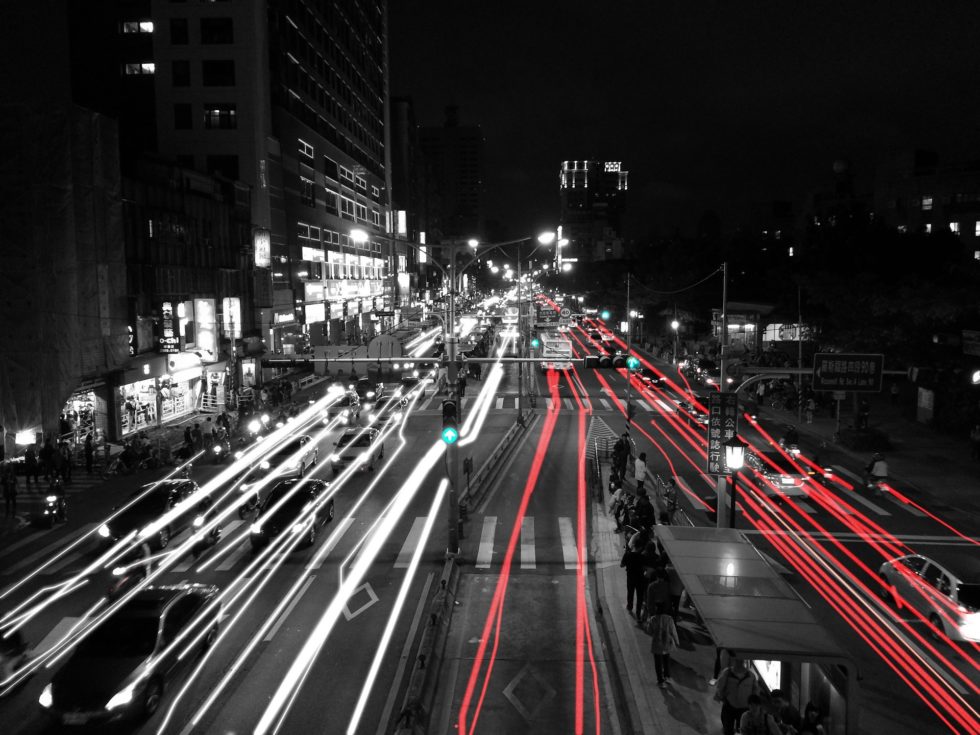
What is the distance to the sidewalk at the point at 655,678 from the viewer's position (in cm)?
1030

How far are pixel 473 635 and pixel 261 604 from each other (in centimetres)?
483

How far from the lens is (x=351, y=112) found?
258ft

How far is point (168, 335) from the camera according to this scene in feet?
114

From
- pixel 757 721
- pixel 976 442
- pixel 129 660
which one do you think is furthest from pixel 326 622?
pixel 976 442

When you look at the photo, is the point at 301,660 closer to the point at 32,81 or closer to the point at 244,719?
the point at 244,719

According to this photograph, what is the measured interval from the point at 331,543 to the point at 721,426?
10.9 meters

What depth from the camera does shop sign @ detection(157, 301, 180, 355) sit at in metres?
34.9

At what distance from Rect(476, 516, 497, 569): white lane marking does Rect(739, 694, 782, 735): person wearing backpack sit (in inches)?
348

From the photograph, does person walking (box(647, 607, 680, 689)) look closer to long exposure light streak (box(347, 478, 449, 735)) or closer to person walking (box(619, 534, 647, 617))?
person walking (box(619, 534, 647, 617))

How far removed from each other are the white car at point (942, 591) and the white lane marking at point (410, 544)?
11.1 meters

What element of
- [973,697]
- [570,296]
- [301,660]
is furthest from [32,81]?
[570,296]

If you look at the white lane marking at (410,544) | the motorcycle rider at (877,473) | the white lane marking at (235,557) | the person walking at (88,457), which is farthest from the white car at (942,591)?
the person walking at (88,457)

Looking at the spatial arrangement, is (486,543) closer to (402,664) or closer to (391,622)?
(391,622)

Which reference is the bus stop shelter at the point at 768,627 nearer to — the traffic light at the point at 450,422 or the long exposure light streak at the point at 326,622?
the traffic light at the point at 450,422
